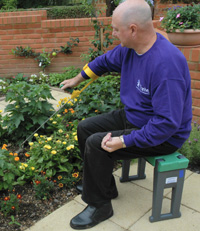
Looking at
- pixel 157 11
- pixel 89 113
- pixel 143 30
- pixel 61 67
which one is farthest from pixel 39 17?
pixel 143 30

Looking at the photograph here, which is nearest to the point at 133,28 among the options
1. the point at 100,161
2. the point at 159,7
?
the point at 100,161

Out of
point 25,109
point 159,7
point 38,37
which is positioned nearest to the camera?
point 25,109

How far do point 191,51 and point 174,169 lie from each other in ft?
5.71

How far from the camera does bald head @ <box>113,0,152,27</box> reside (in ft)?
5.87

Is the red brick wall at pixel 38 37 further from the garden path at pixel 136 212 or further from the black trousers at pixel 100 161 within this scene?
the black trousers at pixel 100 161

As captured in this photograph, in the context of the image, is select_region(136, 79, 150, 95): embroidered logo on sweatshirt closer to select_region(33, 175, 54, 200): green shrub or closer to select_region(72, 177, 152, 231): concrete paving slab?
select_region(72, 177, 152, 231): concrete paving slab

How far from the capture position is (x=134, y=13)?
5.87 feet

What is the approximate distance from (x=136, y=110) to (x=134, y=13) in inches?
→ 27.1

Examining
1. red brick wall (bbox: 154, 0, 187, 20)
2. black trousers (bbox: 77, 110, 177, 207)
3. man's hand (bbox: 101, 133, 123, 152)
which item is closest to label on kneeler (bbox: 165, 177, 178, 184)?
black trousers (bbox: 77, 110, 177, 207)

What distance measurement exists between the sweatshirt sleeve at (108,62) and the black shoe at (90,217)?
3.66ft

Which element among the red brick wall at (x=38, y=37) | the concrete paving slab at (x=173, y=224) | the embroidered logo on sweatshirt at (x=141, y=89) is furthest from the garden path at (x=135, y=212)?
the red brick wall at (x=38, y=37)

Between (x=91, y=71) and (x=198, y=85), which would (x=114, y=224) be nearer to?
(x=91, y=71)

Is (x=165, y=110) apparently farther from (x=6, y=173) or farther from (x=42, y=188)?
(x=6, y=173)

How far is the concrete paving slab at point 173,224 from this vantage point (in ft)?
7.09
